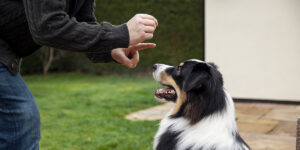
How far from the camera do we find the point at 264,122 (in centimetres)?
566

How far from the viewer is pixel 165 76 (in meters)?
2.95

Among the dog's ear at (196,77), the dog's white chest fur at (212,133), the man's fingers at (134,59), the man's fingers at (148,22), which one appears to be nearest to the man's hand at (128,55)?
the man's fingers at (134,59)

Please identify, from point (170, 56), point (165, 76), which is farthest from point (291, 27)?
point (165, 76)

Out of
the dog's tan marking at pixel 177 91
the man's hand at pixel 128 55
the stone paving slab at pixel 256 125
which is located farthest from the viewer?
the stone paving slab at pixel 256 125

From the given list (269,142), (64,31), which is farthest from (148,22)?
(269,142)

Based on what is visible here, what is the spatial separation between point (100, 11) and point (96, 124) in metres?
7.01

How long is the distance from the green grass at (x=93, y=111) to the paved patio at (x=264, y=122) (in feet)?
1.63

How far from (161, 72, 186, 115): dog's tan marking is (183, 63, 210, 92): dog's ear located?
0.70 feet

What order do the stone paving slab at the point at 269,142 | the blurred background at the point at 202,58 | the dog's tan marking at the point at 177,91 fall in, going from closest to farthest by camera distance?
the dog's tan marking at the point at 177,91 → the stone paving slab at the point at 269,142 → the blurred background at the point at 202,58

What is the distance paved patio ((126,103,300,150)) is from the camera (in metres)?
4.52

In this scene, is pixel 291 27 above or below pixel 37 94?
above

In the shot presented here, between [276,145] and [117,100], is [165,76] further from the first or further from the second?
[117,100]

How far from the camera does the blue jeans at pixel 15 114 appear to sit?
67.6 inches

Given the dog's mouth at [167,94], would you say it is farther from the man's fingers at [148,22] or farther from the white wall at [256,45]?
the white wall at [256,45]
